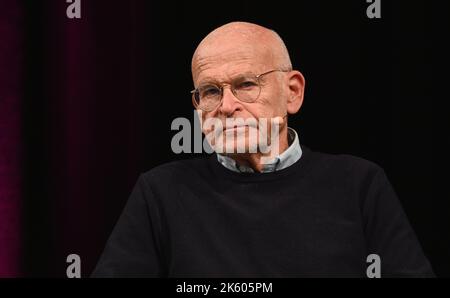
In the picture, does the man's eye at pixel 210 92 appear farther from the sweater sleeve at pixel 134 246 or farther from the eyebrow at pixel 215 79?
the sweater sleeve at pixel 134 246

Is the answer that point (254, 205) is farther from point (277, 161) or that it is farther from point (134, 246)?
point (134, 246)

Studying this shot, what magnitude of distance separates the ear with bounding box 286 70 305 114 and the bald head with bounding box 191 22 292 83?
5 cm

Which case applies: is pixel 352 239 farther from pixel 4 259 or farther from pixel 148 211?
pixel 4 259

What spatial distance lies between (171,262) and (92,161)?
1.61 ft

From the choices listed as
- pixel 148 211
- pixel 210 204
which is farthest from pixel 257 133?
pixel 148 211

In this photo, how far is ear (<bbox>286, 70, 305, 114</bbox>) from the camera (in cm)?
174

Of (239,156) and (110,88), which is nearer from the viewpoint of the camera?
(239,156)

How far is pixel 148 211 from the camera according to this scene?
1631 millimetres

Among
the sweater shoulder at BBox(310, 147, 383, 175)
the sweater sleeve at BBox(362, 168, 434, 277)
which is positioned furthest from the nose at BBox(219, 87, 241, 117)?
the sweater sleeve at BBox(362, 168, 434, 277)

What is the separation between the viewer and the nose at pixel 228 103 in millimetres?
1586

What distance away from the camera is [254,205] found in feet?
5.24

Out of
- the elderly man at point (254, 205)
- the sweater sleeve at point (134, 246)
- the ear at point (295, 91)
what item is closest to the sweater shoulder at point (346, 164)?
the elderly man at point (254, 205)

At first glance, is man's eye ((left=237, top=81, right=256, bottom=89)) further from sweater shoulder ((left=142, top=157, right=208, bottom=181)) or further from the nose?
sweater shoulder ((left=142, top=157, right=208, bottom=181))

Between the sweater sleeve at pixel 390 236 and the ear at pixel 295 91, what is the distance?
1.02 feet
